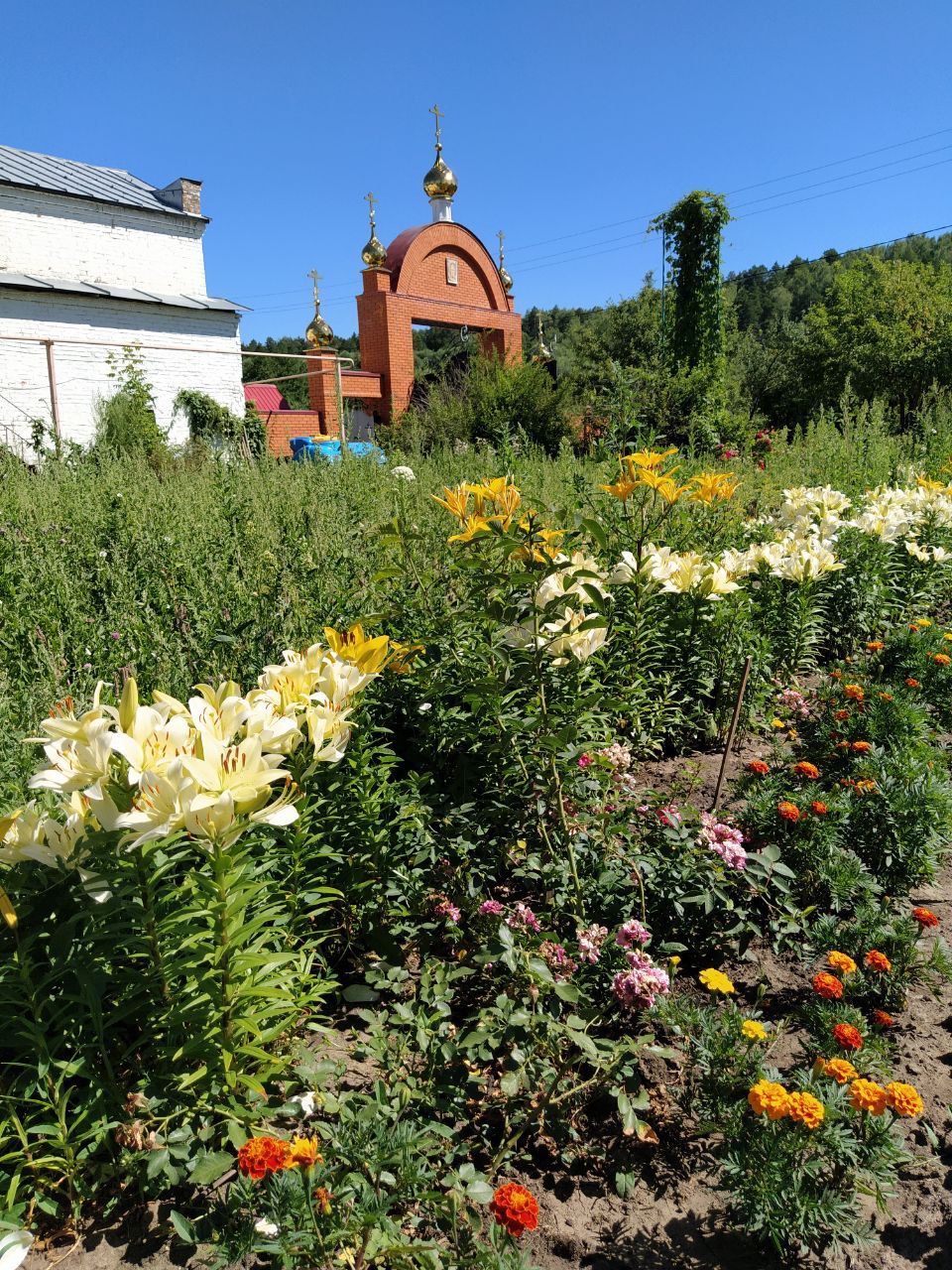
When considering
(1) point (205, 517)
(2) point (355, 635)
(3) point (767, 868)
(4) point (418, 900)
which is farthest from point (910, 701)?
(1) point (205, 517)

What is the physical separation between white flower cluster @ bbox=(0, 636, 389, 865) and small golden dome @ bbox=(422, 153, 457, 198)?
26.9 m

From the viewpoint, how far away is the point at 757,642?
347 centimetres

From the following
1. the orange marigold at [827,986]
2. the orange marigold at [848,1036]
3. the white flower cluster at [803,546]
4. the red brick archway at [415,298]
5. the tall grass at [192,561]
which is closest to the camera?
the orange marigold at [848,1036]

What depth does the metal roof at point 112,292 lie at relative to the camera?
14586mm

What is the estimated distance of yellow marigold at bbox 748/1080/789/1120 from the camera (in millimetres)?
1349

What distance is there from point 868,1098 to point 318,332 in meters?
27.4

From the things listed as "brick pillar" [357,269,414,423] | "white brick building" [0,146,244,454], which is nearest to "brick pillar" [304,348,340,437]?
→ "brick pillar" [357,269,414,423]

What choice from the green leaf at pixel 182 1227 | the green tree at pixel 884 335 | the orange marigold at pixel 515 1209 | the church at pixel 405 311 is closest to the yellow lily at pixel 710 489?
the orange marigold at pixel 515 1209

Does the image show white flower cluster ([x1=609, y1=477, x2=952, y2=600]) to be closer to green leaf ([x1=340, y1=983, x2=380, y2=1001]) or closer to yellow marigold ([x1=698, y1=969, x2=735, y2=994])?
yellow marigold ([x1=698, y1=969, x2=735, y2=994])

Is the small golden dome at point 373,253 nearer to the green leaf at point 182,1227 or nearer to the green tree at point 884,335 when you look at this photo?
the green tree at point 884,335

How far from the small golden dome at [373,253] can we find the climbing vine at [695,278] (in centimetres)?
815

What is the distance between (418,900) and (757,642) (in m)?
2.10

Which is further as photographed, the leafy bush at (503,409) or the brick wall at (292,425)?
the brick wall at (292,425)

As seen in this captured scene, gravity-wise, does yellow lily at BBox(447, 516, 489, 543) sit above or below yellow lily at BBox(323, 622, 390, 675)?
above
